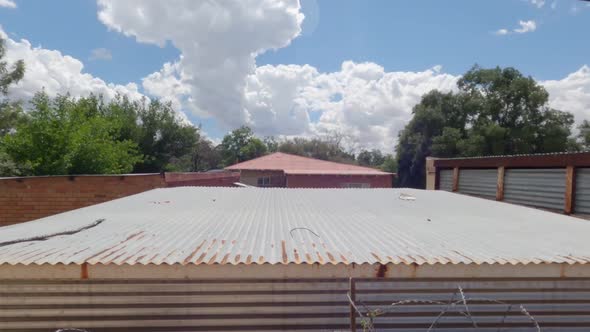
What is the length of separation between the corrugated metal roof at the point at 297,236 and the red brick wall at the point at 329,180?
15.5 metres

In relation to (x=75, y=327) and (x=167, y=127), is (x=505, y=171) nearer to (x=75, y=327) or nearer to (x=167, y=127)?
(x=75, y=327)

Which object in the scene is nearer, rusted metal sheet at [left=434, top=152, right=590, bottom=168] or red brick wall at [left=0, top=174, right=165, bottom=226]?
rusted metal sheet at [left=434, top=152, right=590, bottom=168]

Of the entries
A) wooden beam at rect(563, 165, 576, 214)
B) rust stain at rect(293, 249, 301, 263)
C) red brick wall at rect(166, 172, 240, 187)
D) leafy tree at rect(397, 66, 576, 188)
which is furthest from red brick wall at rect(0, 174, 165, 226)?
leafy tree at rect(397, 66, 576, 188)

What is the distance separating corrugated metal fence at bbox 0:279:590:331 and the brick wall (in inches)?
240

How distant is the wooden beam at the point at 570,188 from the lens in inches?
230

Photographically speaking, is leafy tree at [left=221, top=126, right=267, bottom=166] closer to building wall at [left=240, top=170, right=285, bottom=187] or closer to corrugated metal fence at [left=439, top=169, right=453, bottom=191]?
building wall at [left=240, top=170, right=285, bottom=187]

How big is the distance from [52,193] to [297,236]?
736cm

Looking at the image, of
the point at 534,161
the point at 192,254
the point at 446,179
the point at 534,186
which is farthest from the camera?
the point at 446,179

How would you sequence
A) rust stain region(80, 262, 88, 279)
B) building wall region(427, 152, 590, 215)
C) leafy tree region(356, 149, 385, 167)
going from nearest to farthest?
1. rust stain region(80, 262, 88, 279)
2. building wall region(427, 152, 590, 215)
3. leafy tree region(356, 149, 385, 167)

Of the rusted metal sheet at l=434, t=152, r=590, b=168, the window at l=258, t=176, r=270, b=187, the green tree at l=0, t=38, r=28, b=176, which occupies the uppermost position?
the green tree at l=0, t=38, r=28, b=176

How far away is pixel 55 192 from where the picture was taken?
7.77 meters

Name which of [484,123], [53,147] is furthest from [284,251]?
[484,123]

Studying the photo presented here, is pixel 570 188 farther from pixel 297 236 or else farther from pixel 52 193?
pixel 52 193

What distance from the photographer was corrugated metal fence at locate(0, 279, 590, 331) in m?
2.68
